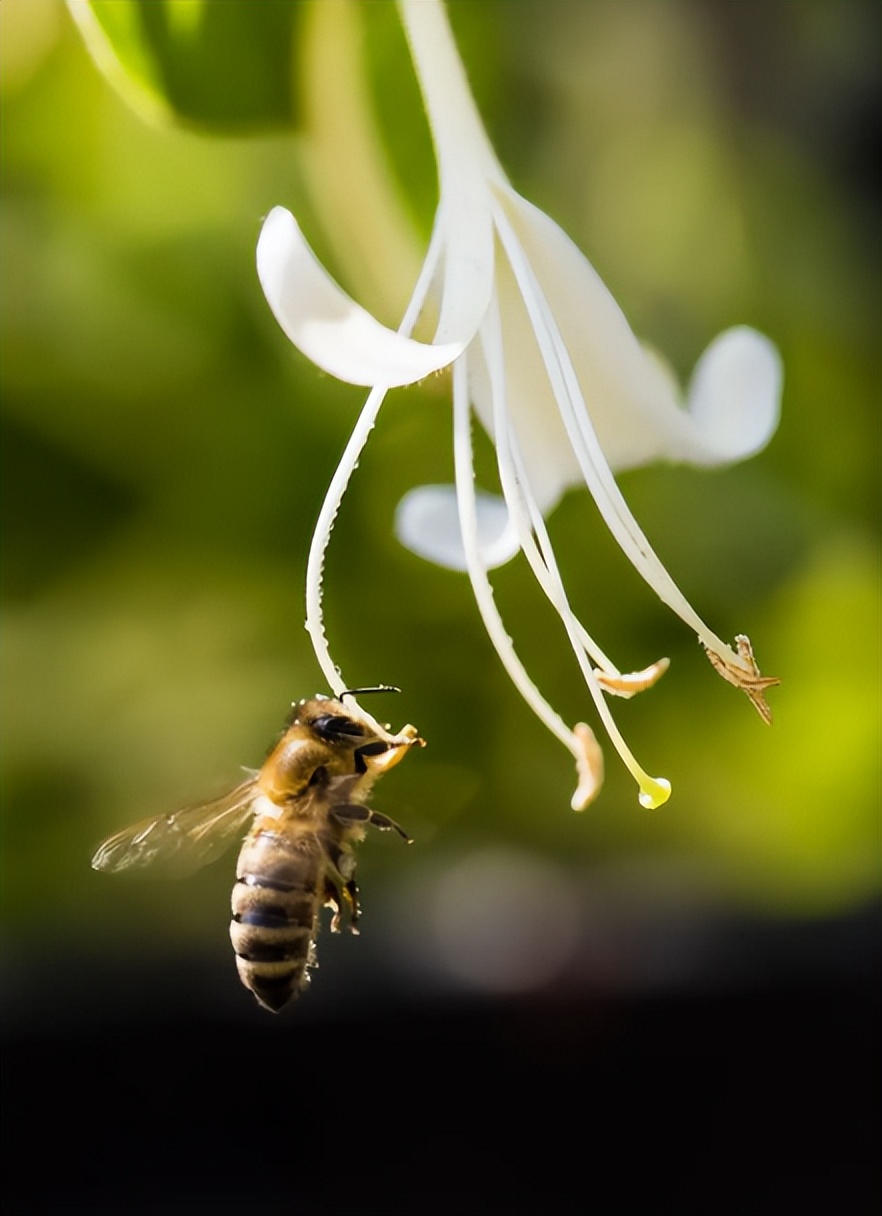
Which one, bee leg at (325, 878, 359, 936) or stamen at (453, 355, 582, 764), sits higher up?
stamen at (453, 355, 582, 764)

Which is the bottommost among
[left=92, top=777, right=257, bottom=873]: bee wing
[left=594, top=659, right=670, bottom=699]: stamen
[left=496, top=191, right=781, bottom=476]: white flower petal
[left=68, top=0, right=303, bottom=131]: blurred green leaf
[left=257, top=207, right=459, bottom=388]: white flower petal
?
[left=92, top=777, right=257, bottom=873]: bee wing

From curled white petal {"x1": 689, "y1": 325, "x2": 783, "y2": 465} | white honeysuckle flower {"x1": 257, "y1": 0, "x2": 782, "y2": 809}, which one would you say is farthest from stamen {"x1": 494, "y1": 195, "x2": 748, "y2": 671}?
curled white petal {"x1": 689, "y1": 325, "x2": 783, "y2": 465}

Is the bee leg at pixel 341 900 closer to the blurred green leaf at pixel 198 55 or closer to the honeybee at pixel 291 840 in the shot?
the honeybee at pixel 291 840

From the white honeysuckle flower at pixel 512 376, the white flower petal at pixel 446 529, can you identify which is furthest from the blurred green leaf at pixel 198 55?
the white flower petal at pixel 446 529

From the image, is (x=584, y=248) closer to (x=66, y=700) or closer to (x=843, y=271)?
(x=843, y=271)

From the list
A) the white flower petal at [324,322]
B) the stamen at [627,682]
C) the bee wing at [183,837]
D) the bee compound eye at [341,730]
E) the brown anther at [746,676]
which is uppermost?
the white flower petal at [324,322]

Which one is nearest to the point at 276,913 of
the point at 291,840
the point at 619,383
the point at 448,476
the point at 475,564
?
the point at 291,840

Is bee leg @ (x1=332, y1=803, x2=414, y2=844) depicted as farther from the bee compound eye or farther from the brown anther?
the brown anther
